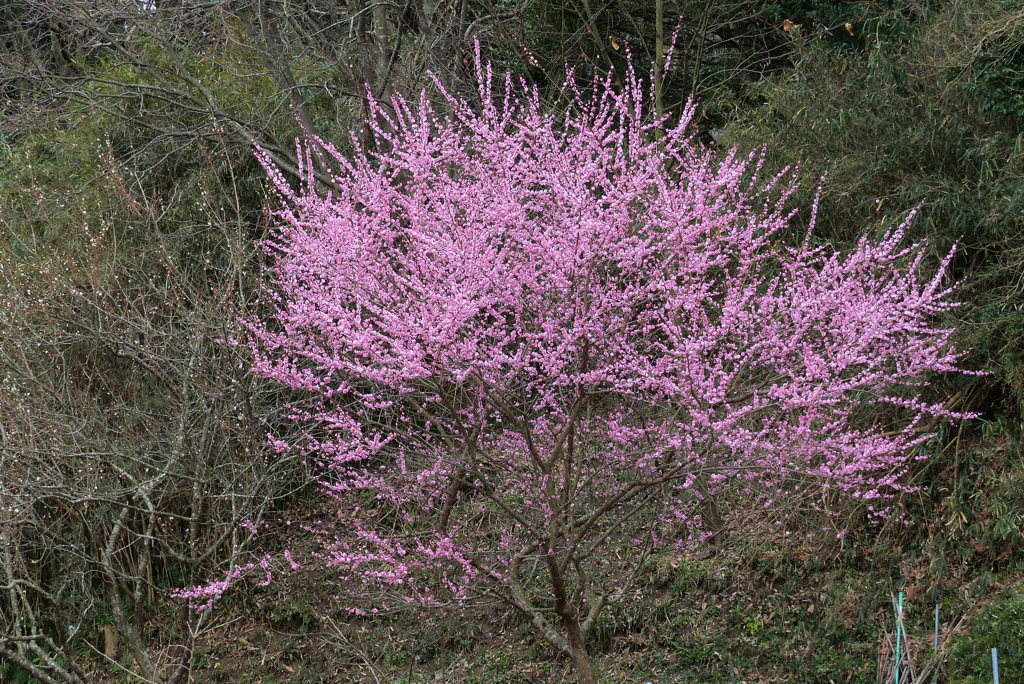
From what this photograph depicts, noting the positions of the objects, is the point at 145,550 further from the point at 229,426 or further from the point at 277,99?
the point at 277,99

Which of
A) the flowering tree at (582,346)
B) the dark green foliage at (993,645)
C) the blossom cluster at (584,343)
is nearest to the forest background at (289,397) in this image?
the dark green foliage at (993,645)

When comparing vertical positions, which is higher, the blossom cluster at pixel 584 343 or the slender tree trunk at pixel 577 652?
the blossom cluster at pixel 584 343

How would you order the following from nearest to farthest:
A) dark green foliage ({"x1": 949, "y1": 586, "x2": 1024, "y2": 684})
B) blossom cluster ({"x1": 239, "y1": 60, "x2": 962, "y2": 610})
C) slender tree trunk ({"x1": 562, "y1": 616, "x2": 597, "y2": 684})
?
1. blossom cluster ({"x1": 239, "y1": 60, "x2": 962, "y2": 610})
2. dark green foliage ({"x1": 949, "y1": 586, "x2": 1024, "y2": 684})
3. slender tree trunk ({"x1": 562, "y1": 616, "x2": 597, "y2": 684})

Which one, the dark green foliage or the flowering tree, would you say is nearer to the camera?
the flowering tree

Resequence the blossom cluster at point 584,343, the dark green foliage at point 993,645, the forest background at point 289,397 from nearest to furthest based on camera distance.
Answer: the blossom cluster at point 584,343, the dark green foliage at point 993,645, the forest background at point 289,397

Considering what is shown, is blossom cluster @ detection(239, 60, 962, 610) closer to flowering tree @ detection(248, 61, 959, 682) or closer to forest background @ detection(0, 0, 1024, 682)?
flowering tree @ detection(248, 61, 959, 682)

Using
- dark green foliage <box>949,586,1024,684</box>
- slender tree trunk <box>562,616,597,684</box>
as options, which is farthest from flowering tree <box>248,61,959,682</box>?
dark green foliage <box>949,586,1024,684</box>

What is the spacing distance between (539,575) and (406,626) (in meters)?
1.19

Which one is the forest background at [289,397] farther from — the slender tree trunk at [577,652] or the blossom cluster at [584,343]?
the slender tree trunk at [577,652]

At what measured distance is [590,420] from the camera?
15.2 ft

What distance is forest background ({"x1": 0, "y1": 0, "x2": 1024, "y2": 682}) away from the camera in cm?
540

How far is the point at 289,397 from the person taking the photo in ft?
24.0

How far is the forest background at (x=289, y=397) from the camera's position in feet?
17.7

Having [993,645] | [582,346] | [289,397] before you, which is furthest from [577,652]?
[289,397]
